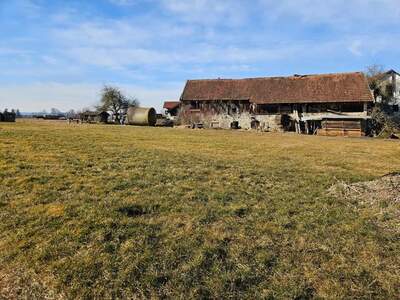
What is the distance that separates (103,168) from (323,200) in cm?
643

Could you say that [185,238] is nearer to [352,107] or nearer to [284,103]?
[352,107]

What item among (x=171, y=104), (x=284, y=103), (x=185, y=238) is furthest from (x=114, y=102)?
(x=185, y=238)

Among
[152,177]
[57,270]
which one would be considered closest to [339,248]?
[57,270]

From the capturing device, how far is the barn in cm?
4331

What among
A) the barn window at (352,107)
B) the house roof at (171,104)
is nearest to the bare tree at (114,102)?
the house roof at (171,104)

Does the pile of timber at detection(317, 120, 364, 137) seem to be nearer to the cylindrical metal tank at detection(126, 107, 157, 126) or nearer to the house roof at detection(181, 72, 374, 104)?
the house roof at detection(181, 72, 374, 104)

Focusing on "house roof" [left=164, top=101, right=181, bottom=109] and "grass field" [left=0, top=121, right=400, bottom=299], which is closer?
"grass field" [left=0, top=121, right=400, bottom=299]

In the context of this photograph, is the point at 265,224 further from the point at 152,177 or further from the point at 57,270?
the point at 152,177

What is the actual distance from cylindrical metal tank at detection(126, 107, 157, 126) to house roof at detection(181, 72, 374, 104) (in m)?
5.95

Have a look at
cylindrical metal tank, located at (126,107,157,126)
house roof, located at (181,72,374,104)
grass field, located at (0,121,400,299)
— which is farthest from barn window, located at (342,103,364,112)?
grass field, located at (0,121,400,299)

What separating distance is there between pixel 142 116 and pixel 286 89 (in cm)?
1927

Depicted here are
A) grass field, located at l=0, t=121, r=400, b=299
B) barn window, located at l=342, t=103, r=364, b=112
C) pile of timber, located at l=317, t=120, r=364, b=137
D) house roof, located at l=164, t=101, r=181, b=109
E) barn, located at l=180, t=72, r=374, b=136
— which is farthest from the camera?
house roof, located at l=164, t=101, r=181, b=109

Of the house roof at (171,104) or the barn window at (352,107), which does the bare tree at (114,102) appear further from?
the barn window at (352,107)

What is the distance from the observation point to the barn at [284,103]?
43.3m
